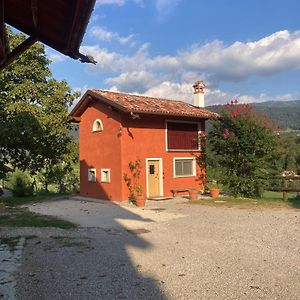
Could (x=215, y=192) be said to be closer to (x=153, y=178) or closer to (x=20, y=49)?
(x=153, y=178)

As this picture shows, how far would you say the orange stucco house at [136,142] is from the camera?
1944cm

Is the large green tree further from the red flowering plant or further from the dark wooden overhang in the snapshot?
the dark wooden overhang

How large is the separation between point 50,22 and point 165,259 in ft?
14.5

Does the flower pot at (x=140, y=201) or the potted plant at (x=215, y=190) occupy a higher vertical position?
the potted plant at (x=215, y=190)

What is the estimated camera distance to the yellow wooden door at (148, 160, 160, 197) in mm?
20234

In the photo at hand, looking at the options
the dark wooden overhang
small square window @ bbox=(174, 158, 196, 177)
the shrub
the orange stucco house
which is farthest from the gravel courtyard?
the shrub

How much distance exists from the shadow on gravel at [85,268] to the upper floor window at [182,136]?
11.4m

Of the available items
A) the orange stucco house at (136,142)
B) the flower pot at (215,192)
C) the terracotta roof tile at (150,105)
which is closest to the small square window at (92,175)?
the orange stucco house at (136,142)

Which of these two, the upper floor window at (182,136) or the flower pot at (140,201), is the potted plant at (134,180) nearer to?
the flower pot at (140,201)

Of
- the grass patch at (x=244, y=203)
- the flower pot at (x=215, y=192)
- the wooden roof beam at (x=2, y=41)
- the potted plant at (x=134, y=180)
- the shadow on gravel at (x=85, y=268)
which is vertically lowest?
the shadow on gravel at (x=85, y=268)

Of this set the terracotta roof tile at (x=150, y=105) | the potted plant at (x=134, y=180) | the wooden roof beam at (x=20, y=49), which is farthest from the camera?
the terracotta roof tile at (x=150, y=105)

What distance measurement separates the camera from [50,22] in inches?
219

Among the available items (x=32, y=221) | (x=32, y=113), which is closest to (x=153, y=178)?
(x=32, y=113)

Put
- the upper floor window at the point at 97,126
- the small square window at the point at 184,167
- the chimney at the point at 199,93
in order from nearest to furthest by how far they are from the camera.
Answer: the upper floor window at the point at 97,126 < the small square window at the point at 184,167 < the chimney at the point at 199,93
